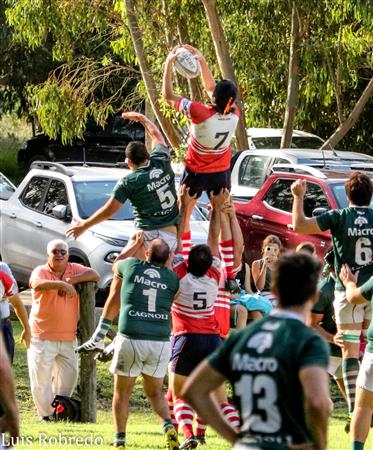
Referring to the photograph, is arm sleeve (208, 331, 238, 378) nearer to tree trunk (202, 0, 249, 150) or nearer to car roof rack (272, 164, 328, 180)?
car roof rack (272, 164, 328, 180)

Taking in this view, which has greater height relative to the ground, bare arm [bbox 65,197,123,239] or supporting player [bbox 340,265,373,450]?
bare arm [bbox 65,197,123,239]

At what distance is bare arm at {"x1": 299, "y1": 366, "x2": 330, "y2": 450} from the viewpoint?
5.70 meters

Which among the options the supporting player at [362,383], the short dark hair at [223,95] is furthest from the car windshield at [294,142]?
the supporting player at [362,383]

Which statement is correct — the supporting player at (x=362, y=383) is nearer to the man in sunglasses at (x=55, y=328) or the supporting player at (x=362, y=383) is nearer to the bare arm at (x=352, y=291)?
the bare arm at (x=352, y=291)

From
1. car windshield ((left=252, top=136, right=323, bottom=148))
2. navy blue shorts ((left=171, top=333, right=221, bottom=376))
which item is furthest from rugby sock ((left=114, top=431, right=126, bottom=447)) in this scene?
car windshield ((left=252, top=136, right=323, bottom=148))

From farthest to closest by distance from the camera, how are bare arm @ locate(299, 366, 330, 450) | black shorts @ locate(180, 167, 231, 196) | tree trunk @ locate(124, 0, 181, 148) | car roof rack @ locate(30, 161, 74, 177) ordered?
tree trunk @ locate(124, 0, 181, 148) < car roof rack @ locate(30, 161, 74, 177) < black shorts @ locate(180, 167, 231, 196) < bare arm @ locate(299, 366, 330, 450)

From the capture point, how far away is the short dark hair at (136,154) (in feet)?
38.5

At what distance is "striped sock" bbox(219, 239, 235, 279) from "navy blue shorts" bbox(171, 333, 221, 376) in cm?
99

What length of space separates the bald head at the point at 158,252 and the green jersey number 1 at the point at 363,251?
1.60 m

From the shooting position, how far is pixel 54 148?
37469mm

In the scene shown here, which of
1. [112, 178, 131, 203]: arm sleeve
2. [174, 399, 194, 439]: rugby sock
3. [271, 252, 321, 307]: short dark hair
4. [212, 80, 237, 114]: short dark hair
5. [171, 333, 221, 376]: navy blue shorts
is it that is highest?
[212, 80, 237, 114]: short dark hair

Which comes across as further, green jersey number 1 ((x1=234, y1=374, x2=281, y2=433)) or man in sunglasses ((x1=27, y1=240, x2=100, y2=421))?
man in sunglasses ((x1=27, y1=240, x2=100, y2=421))

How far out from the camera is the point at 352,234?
438 inches

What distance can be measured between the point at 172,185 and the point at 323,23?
51.1 ft
